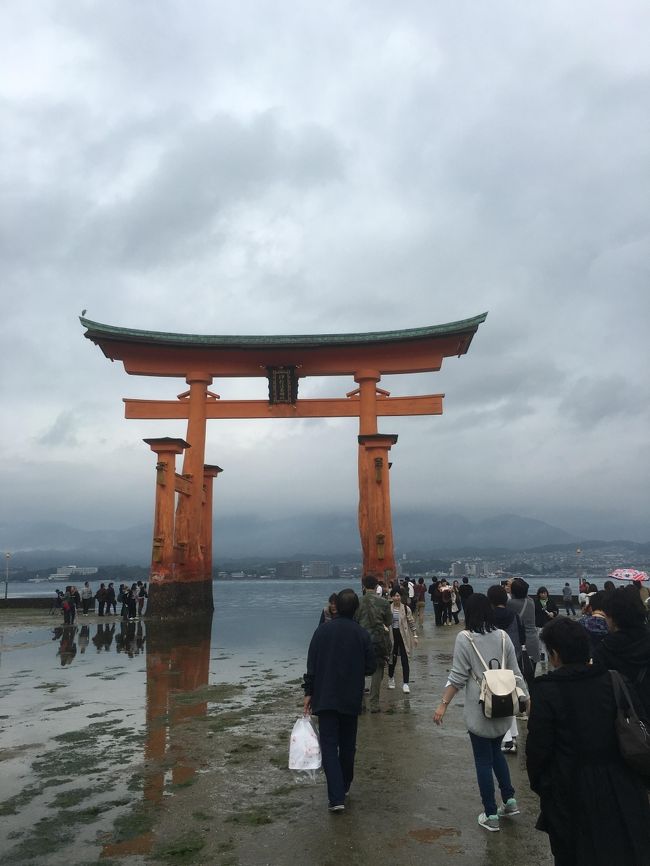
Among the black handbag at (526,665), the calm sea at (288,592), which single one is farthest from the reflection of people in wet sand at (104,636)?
the black handbag at (526,665)

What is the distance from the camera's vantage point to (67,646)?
1403 centimetres

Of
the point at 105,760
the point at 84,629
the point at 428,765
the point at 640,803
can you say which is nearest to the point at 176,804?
the point at 105,760

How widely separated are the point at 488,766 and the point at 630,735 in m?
1.73

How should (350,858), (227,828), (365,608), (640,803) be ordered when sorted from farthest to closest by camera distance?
(365,608) < (227,828) < (350,858) < (640,803)

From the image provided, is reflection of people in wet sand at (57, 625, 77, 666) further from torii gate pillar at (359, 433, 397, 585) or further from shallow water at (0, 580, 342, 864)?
torii gate pillar at (359, 433, 397, 585)

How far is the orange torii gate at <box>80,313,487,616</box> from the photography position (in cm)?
1973

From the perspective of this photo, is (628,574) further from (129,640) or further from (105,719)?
(129,640)

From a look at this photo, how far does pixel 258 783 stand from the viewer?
4730 mm

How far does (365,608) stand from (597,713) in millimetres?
4667

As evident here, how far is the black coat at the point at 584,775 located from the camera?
2303 millimetres

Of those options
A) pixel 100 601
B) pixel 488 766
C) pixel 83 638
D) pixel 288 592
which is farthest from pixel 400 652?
pixel 288 592

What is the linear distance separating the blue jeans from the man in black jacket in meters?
0.90

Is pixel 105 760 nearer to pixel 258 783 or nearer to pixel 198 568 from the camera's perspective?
pixel 258 783

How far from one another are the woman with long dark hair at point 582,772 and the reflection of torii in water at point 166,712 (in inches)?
99.5
